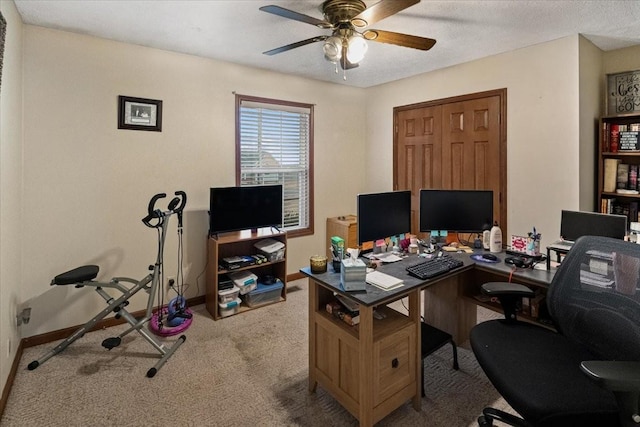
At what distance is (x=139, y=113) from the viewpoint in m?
3.05

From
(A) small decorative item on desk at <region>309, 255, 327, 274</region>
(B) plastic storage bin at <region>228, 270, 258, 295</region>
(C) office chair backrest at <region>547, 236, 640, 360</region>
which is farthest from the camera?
(B) plastic storage bin at <region>228, 270, 258, 295</region>

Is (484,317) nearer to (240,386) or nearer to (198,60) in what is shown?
(240,386)

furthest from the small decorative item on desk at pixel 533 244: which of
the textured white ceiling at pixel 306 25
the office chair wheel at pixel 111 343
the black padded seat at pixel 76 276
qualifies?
the black padded seat at pixel 76 276

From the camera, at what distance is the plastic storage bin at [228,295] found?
3176 mm

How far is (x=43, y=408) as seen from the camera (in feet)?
6.54

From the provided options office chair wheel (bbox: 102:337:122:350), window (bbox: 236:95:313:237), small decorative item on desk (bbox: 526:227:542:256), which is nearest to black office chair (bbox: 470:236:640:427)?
small decorative item on desk (bbox: 526:227:542:256)

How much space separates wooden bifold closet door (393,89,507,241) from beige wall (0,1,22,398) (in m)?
3.72

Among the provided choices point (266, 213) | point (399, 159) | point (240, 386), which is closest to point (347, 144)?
point (399, 159)

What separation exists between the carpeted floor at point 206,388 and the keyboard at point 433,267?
2.59 ft

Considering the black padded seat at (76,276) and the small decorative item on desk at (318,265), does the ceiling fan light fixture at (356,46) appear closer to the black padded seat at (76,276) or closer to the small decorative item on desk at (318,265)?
the small decorative item on desk at (318,265)

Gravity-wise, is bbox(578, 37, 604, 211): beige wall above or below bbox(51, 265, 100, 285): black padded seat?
above

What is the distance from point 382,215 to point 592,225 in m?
1.34

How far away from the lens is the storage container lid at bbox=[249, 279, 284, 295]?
135 inches

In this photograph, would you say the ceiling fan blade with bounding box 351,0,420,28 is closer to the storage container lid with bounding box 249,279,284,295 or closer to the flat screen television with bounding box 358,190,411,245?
the flat screen television with bounding box 358,190,411,245
